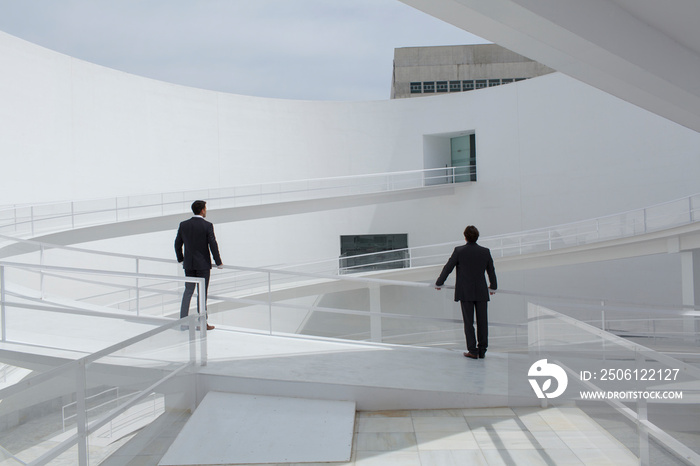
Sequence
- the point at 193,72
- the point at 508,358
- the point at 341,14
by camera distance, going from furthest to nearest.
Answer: the point at 193,72 → the point at 341,14 → the point at 508,358

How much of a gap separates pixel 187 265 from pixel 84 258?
768cm

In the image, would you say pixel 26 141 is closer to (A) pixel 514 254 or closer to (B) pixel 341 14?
(B) pixel 341 14

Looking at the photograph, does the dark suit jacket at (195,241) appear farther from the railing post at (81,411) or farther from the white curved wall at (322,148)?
the white curved wall at (322,148)

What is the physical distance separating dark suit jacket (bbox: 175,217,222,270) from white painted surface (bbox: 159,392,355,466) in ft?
4.70

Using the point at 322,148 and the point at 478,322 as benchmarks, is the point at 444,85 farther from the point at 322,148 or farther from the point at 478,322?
the point at 478,322

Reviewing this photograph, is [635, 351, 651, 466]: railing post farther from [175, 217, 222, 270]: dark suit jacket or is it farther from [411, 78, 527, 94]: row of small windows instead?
[411, 78, 527, 94]: row of small windows

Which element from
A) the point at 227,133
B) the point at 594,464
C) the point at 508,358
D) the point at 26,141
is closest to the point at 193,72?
the point at 227,133

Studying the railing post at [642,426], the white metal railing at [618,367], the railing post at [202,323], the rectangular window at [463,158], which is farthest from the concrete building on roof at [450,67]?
the railing post at [642,426]

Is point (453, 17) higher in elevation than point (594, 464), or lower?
higher

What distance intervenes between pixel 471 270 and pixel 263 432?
7.25 ft

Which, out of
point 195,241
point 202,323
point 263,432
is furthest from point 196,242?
point 263,432

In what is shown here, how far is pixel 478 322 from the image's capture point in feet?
15.6

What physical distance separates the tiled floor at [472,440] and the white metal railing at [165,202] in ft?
23.1

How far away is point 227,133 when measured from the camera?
14500mm
